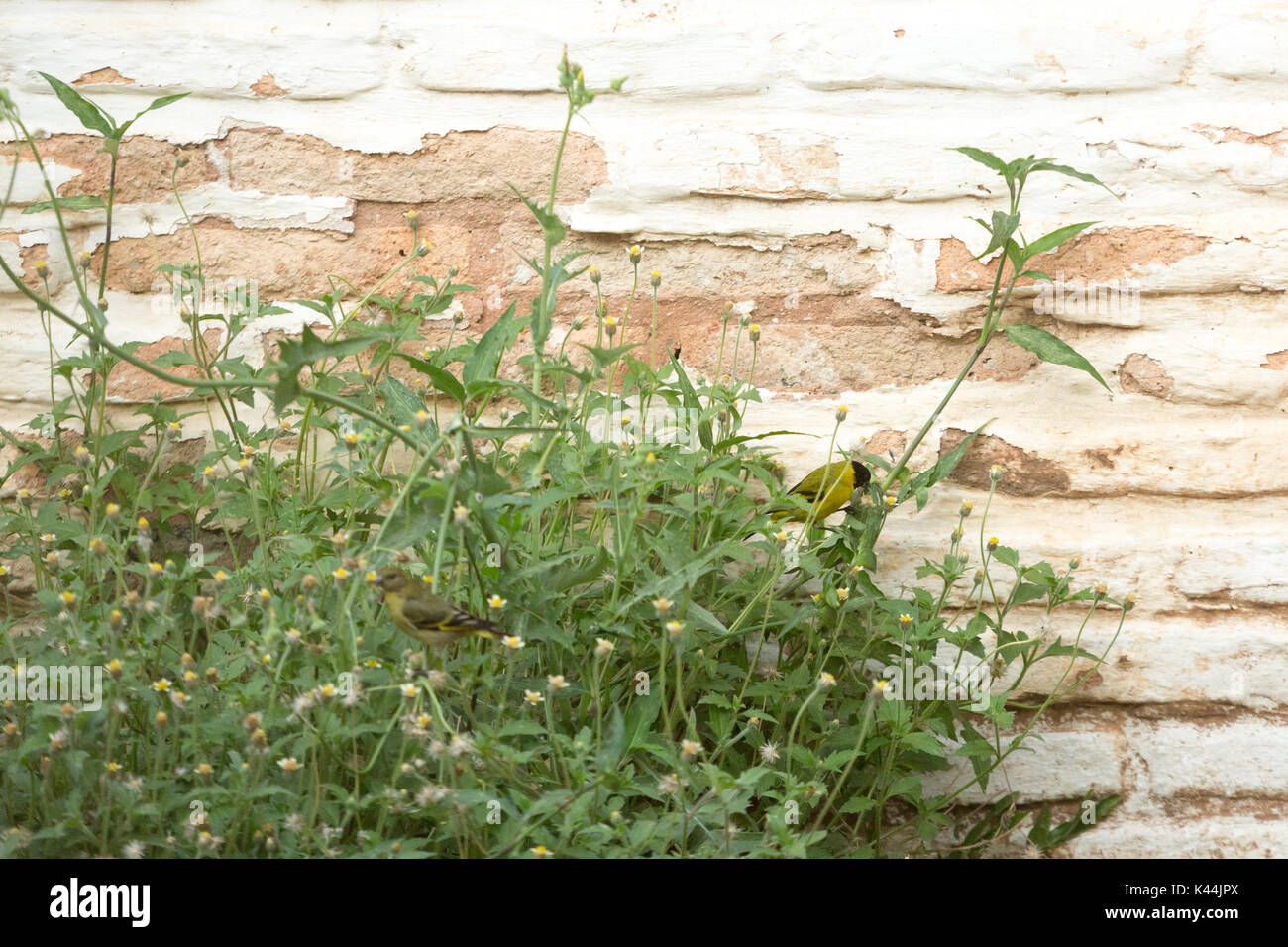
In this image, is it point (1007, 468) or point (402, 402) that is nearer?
point (402, 402)

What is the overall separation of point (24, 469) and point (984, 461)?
206 centimetres

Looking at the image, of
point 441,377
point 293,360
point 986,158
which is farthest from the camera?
point 986,158

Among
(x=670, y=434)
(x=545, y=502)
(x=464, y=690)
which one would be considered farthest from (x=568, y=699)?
(x=670, y=434)

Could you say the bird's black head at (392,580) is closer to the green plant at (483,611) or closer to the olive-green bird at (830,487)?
the green plant at (483,611)

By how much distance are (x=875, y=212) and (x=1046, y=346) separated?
47 cm

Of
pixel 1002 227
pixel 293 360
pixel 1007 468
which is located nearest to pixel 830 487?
pixel 1007 468

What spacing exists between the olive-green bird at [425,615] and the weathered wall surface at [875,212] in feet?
3.07

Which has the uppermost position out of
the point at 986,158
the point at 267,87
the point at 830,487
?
the point at 267,87

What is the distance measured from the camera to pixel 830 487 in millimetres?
2066

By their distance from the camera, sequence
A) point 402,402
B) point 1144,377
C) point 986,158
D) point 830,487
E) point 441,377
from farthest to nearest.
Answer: point 1144,377
point 830,487
point 986,158
point 402,402
point 441,377

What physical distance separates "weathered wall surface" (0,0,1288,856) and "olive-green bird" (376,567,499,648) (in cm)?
94

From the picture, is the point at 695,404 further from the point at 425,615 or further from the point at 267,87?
the point at 267,87

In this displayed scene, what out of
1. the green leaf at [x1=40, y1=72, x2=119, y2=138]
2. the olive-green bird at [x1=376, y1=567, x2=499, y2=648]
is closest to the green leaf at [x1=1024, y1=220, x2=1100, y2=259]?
the olive-green bird at [x1=376, y1=567, x2=499, y2=648]

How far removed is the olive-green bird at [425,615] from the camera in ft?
4.86
